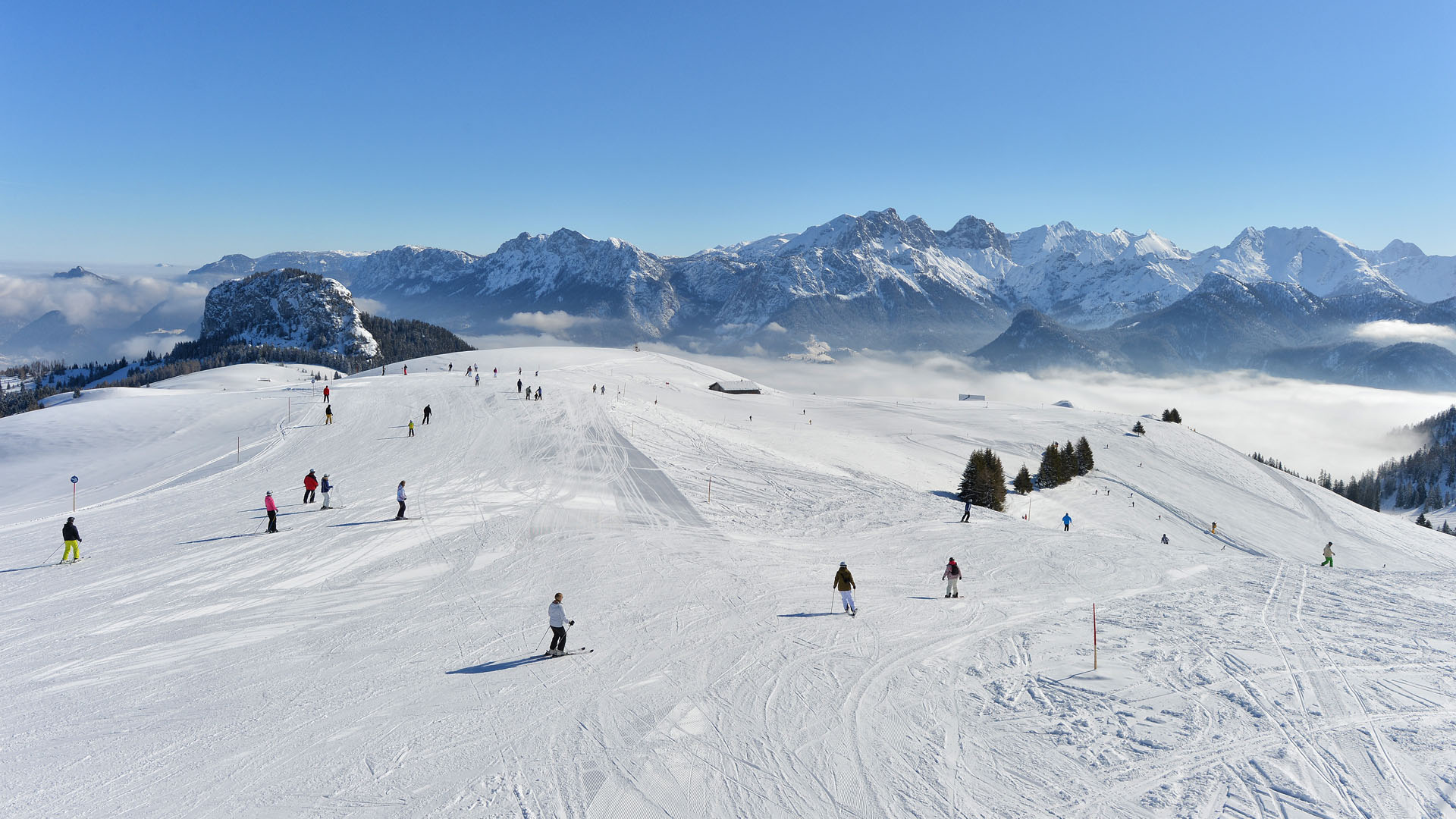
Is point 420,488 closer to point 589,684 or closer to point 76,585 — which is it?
point 76,585

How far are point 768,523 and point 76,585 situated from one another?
20.9m

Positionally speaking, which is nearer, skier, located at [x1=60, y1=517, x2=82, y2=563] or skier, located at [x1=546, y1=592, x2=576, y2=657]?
skier, located at [x1=546, y1=592, x2=576, y2=657]

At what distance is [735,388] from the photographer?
3588 inches

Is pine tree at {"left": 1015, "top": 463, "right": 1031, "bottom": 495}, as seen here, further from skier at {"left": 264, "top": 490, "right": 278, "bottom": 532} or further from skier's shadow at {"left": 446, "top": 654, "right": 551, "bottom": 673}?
skier at {"left": 264, "top": 490, "right": 278, "bottom": 532}

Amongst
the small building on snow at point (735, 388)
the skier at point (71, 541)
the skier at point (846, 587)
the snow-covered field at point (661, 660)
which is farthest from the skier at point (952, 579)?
the small building on snow at point (735, 388)

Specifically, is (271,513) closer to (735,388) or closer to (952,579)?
(952,579)

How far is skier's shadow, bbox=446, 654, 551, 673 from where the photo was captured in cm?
1234

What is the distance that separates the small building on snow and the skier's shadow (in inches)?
2873

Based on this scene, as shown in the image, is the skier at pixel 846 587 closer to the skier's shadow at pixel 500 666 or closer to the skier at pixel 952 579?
the skier at pixel 952 579

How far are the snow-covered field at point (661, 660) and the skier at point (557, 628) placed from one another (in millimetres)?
476

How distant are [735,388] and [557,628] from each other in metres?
78.6

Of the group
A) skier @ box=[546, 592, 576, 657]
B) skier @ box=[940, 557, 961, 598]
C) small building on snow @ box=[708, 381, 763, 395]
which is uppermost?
small building on snow @ box=[708, 381, 763, 395]

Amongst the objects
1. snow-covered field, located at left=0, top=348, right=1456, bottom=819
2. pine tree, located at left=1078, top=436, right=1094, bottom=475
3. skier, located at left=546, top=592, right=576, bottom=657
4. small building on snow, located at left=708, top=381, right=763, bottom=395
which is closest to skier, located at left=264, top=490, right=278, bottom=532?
snow-covered field, located at left=0, top=348, right=1456, bottom=819

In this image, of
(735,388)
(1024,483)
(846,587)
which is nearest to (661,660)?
(846,587)
